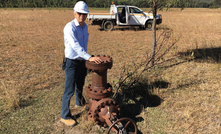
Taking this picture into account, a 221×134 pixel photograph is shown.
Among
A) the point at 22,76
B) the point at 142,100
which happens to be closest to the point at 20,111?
the point at 22,76

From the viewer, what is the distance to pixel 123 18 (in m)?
13.3

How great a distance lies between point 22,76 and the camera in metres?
5.01

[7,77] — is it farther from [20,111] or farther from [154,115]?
[154,115]

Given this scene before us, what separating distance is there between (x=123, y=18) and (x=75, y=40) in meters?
11.4

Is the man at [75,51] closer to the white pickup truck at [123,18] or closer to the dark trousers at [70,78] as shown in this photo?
the dark trousers at [70,78]

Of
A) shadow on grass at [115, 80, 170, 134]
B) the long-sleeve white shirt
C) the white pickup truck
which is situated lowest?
shadow on grass at [115, 80, 170, 134]

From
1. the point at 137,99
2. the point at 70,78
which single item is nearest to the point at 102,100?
the point at 70,78

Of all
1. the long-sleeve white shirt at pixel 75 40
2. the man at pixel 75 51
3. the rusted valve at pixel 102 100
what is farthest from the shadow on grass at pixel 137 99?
the long-sleeve white shirt at pixel 75 40

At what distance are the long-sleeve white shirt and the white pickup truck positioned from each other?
10.4 meters

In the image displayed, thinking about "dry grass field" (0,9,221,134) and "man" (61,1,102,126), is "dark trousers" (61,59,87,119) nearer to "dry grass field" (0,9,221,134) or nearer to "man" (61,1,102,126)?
"man" (61,1,102,126)

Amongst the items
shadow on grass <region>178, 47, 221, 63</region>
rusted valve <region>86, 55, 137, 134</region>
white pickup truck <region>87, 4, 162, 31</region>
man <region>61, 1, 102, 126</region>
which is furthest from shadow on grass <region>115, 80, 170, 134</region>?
white pickup truck <region>87, 4, 162, 31</region>

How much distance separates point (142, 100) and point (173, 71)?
2015mm

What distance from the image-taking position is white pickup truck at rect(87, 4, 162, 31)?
12961mm

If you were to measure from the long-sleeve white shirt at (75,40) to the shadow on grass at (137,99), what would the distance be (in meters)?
1.46
